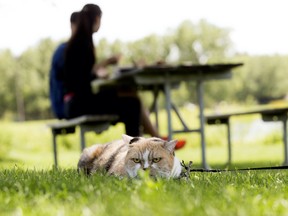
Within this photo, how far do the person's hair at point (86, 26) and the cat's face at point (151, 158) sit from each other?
10.7ft

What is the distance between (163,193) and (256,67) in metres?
65.0

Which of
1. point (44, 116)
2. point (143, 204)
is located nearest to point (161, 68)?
point (143, 204)

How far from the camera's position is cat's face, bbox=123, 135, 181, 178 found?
3.25 m

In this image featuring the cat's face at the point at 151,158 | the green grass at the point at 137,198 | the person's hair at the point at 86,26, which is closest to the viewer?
the green grass at the point at 137,198

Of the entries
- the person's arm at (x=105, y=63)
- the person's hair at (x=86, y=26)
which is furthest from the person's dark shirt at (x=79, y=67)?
the person's arm at (x=105, y=63)

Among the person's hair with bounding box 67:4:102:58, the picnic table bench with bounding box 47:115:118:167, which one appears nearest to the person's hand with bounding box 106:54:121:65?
the person's hair with bounding box 67:4:102:58

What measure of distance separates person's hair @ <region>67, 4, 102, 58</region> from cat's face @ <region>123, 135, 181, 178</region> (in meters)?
3.25

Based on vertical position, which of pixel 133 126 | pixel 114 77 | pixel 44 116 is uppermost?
pixel 114 77

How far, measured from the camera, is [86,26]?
6.46 metres

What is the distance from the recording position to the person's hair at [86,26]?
21.1 ft

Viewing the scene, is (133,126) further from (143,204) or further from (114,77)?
(143,204)

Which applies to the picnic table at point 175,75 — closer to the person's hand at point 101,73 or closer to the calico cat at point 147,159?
the person's hand at point 101,73

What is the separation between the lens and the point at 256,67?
66.4 m

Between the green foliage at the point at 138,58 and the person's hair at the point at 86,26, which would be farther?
the green foliage at the point at 138,58
